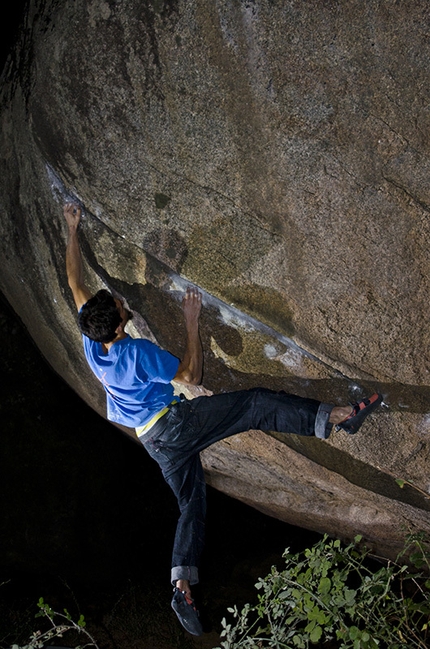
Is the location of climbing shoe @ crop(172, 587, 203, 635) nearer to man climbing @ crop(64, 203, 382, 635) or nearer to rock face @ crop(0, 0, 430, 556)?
man climbing @ crop(64, 203, 382, 635)

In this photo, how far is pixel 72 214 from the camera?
9.89 feet

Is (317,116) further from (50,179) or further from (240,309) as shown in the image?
(50,179)

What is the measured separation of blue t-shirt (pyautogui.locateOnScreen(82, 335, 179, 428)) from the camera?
8.85 feet

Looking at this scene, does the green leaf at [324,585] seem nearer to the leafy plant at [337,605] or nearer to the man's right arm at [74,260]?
the leafy plant at [337,605]

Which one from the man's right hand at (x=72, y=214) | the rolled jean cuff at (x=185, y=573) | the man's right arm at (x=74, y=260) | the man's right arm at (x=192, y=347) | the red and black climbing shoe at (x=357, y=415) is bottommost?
the rolled jean cuff at (x=185, y=573)

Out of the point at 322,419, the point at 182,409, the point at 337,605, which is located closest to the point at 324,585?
the point at 337,605

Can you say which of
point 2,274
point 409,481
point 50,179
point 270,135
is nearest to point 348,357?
point 409,481

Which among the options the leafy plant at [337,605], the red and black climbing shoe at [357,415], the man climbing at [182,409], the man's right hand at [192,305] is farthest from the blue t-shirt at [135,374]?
the leafy plant at [337,605]

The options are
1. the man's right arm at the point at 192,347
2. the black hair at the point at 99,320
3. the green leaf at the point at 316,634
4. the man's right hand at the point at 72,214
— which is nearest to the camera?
the green leaf at the point at 316,634

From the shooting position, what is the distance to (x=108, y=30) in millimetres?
2635

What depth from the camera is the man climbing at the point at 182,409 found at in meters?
2.69

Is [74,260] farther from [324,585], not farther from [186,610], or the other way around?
[324,585]

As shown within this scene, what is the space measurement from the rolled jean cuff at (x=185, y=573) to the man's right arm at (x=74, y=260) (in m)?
1.40

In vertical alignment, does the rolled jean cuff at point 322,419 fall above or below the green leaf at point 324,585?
above
